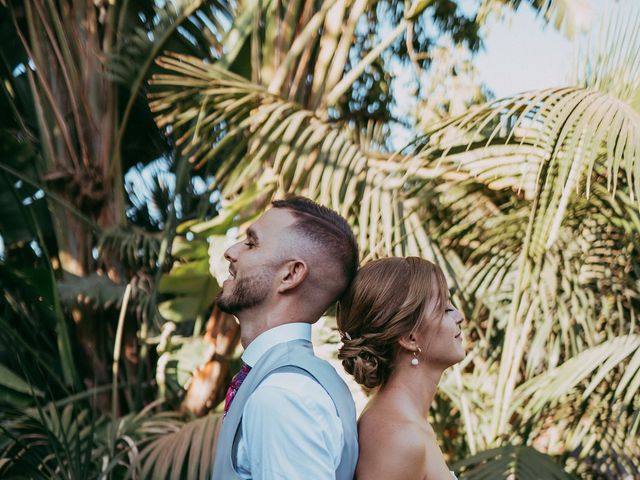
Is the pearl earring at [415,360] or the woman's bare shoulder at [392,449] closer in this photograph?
the woman's bare shoulder at [392,449]

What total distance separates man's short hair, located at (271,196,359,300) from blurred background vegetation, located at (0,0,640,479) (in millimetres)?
1052

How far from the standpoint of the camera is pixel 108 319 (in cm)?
579

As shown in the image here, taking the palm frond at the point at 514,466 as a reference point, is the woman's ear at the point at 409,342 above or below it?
above

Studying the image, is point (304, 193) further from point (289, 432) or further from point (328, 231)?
point (289, 432)

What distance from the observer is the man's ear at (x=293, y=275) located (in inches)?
67.7

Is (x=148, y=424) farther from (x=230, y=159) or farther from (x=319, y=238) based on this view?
(x=319, y=238)

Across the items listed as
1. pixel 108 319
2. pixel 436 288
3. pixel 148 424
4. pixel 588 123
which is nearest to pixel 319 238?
pixel 436 288

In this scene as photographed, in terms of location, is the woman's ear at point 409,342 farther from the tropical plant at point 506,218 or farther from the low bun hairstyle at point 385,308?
the tropical plant at point 506,218

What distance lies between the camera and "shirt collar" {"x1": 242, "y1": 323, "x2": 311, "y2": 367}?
167 cm

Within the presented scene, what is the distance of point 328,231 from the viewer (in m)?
1.82

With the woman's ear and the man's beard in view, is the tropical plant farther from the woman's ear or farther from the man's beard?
the man's beard

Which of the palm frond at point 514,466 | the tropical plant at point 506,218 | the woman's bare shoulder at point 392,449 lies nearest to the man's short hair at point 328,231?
the woman's bare shoulder at point 392,449

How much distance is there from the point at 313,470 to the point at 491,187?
2592 mm

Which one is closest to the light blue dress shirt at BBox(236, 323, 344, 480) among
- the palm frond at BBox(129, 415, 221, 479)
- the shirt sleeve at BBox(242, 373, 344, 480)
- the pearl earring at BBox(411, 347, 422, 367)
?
the shirt sleeve at BBox(242, 373, 344, 480)
